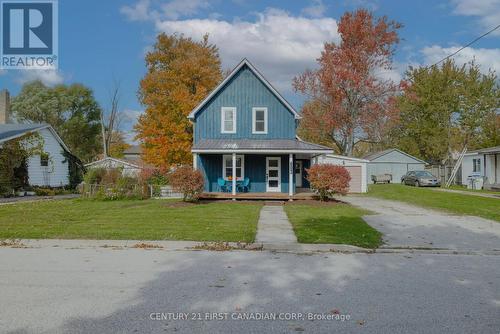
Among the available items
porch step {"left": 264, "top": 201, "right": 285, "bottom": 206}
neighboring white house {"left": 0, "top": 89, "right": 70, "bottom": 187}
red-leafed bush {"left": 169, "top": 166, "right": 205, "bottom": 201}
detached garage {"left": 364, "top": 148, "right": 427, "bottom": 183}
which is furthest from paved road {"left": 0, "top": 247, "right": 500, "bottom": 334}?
detached garage {"left": 364, "top": 148, "right": 427, "bottom": 183}

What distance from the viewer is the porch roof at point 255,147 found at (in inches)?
862

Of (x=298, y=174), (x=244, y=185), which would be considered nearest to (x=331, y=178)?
(x=244, y=185)

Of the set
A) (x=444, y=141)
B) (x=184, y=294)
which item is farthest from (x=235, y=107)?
(x=444, y=141)

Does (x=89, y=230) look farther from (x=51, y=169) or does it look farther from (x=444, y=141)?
(x=444, y=141)

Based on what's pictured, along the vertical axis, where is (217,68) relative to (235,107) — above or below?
above

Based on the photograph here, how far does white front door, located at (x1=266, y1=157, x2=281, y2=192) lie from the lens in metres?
24.4

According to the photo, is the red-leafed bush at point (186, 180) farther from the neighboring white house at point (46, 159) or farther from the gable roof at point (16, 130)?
the neighboring white house at point (46, 159)

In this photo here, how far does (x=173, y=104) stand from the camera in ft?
118

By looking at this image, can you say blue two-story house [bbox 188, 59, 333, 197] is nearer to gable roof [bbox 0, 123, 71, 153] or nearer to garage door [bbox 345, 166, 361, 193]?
garage door [bbox 345, 166, 361, 193]

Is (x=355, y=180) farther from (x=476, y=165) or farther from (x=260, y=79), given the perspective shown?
(x=476, y=165)

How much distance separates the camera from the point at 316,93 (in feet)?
132

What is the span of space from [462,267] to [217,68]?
34.2 meters

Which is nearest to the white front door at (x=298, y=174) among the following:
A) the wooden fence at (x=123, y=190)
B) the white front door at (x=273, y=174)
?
the white front door at (x=273, y=174)

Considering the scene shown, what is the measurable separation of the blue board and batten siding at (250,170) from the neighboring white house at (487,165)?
1930 centimetres
